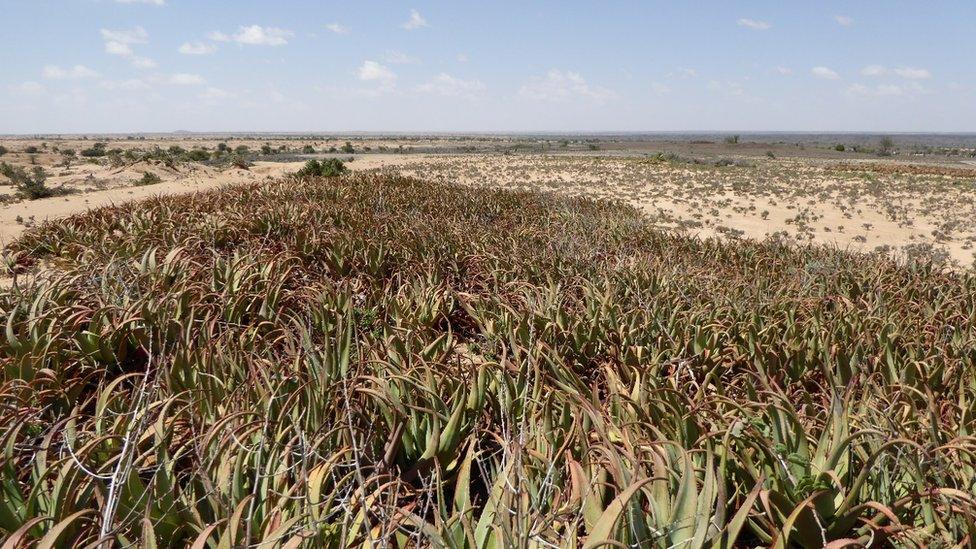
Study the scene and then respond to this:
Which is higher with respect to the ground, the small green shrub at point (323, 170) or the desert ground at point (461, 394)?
the small green shrub at point (323, 170)

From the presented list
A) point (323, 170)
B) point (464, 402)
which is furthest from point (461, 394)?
point (323, 170)

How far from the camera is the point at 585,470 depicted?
6.27 ft

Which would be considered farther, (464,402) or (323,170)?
(323,170)

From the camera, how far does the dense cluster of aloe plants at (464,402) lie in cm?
160

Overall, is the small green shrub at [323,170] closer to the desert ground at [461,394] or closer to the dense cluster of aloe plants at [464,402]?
the desert ground at [461,394]

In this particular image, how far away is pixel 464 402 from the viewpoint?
230cm

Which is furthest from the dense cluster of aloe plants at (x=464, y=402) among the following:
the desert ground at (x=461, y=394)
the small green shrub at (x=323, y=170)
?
the small green shrub at (x=323, y=170)

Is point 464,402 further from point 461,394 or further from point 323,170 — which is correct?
point 323,170

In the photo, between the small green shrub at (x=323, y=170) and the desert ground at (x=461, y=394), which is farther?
the small green shrub at (x=323, y=170)

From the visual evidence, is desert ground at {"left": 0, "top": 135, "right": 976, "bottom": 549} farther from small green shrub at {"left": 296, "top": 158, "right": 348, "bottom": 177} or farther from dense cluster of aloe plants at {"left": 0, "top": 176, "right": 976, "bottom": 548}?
small green shrub at {"left": 296, "top": 158, "right": 348, "bottom": 177}

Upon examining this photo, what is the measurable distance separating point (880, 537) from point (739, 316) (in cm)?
219

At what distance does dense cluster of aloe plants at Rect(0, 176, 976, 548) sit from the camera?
160cm

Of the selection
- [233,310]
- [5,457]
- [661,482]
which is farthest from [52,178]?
[661,482]

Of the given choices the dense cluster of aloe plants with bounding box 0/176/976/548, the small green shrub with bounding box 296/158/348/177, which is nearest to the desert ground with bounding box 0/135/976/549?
the dense cluster of aloe plants with bounding box 0/176/976/548
